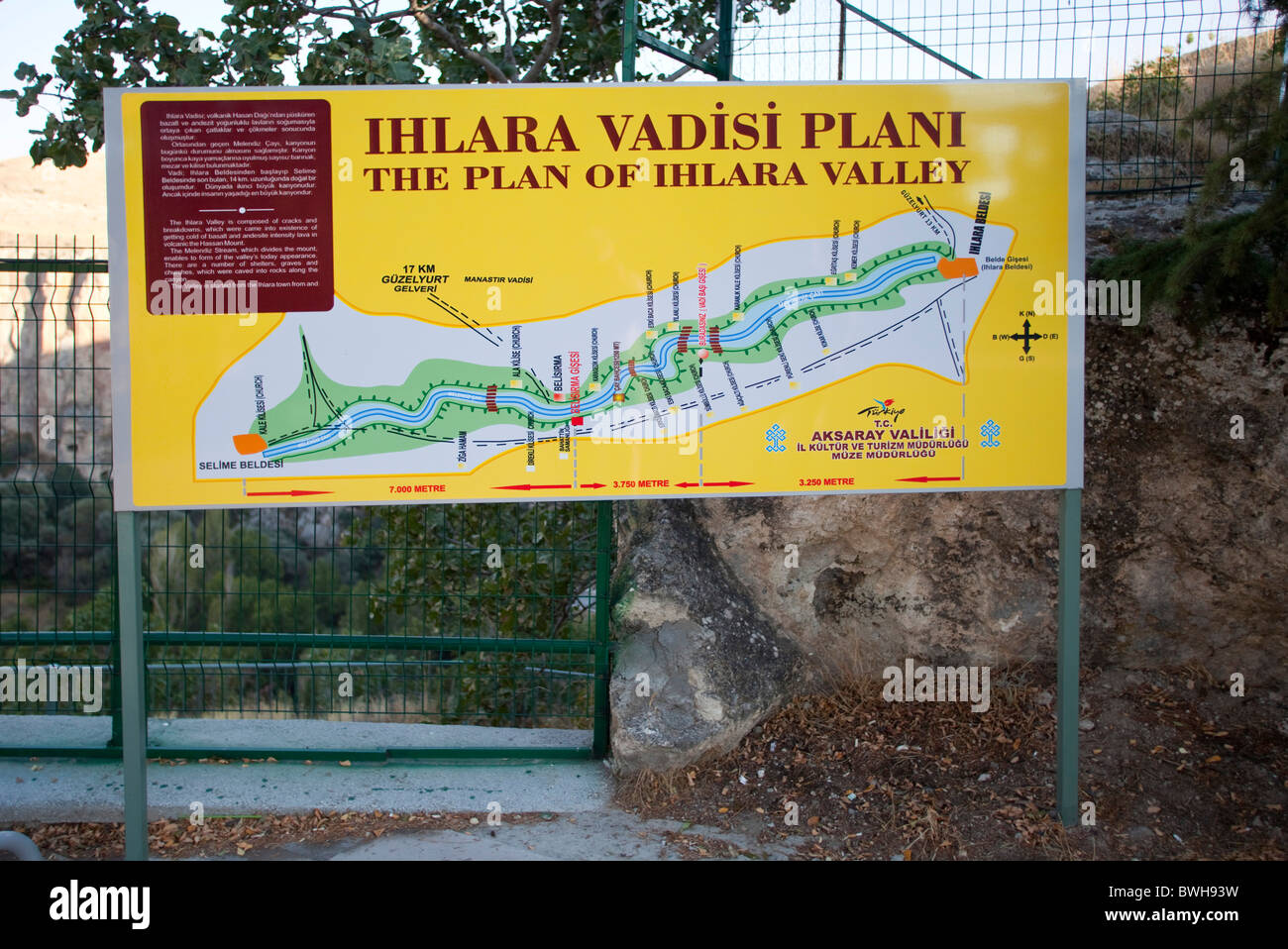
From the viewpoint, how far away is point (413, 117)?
3719mm

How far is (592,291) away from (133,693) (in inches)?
91.6

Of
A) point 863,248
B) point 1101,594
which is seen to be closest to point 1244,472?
point 1101,594

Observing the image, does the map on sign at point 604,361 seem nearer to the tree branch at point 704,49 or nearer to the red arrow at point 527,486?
the red arrow at point 527,486

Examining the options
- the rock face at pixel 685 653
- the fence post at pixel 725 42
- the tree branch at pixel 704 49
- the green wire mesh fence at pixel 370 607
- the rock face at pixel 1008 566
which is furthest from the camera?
the tree branch at pixel 704 49

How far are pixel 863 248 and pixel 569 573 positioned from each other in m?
3.05

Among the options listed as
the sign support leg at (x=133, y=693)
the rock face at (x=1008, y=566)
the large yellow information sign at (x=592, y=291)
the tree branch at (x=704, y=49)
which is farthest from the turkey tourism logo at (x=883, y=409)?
the tree branch at (x=704, y=49)

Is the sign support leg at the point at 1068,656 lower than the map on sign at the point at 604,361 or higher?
lower

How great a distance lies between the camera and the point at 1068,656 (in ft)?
13.3

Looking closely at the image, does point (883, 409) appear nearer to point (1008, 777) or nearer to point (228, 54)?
point (1008, 777)

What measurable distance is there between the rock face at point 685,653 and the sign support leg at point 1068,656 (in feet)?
4.15

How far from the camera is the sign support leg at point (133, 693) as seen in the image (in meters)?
3.77

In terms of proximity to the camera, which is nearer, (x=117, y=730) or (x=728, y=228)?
(x=728, y=228)
